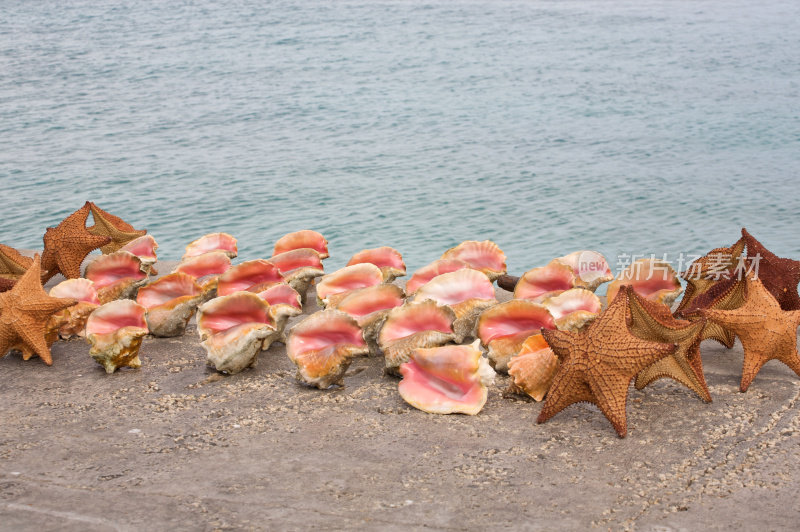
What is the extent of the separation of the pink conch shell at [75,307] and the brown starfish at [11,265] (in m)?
0.24

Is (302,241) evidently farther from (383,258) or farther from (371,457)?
(371,457)

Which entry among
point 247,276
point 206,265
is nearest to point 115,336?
point 247,276

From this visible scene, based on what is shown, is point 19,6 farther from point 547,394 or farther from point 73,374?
point 547,394

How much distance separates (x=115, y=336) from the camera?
171cm

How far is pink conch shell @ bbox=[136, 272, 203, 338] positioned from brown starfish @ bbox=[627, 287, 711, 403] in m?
1.02

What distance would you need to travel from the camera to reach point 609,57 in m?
7.32

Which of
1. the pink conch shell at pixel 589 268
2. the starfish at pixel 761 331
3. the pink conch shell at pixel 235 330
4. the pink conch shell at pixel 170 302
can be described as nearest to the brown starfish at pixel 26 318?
the pink conch shell at pixel 170 302

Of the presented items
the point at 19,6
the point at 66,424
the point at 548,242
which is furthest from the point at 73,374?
the point at 19,6

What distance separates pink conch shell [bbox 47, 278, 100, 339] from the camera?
1878 millimetres

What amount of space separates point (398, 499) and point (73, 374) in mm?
883

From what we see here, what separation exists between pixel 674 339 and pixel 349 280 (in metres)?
0.81

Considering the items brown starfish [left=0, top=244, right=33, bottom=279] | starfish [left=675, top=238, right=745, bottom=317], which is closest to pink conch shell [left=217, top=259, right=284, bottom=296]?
brown starfish [left=0, top=244, right=33, bottom=279]

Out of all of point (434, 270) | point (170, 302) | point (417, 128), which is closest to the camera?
point (170, 302)

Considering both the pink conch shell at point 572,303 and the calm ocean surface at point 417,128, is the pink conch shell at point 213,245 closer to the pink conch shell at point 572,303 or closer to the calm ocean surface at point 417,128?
the pink conch shell at point 572,303
